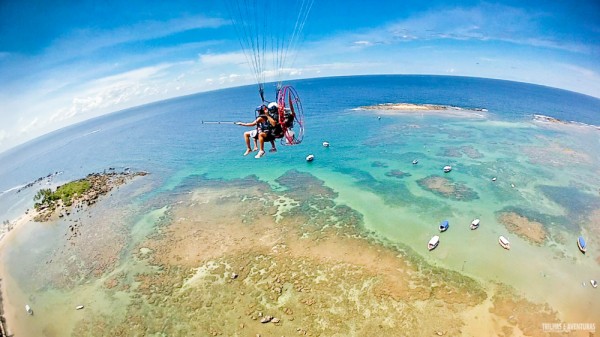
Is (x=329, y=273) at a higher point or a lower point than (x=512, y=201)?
higher

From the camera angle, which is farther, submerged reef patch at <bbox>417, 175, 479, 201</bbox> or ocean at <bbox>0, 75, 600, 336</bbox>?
submerged reef patch at <bbox>417, 175, 479, 201</bbox>

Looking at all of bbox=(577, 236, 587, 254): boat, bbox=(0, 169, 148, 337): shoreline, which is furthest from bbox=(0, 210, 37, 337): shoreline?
bbox=(577, 236, 587, 254): boat

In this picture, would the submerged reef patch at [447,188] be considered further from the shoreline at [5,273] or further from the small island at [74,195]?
the small island at [74,195]

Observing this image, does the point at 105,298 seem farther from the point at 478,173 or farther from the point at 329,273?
the point at 478,173

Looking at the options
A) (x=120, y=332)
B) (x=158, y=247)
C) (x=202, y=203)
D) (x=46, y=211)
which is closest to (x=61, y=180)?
(x=46, y=211)

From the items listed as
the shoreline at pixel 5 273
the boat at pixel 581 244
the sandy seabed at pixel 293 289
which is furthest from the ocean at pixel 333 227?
the shoreline at pixel 5 273

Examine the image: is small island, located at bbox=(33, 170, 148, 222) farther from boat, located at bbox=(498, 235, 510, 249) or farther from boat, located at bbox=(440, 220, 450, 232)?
boat, located at bbox=(498, 235, 510, 249)

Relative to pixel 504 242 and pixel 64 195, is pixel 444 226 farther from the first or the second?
pixel 64 195

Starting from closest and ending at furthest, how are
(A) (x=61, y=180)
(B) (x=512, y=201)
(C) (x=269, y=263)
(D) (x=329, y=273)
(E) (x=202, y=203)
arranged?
1. (D) (x=329, y=273)
2. (C) (x=269, y=263)
3. (B) (x=512, y=201)
4. (E) (x=202, y=203)
5. (A) (x=61, y=180)
